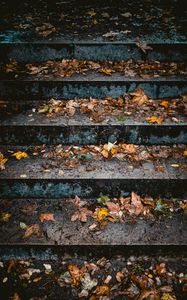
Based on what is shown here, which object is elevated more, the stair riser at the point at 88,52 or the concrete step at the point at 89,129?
the stair riser at the point at 88,52

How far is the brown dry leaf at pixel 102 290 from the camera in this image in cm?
296

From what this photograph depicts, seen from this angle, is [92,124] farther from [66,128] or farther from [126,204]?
[126,204]

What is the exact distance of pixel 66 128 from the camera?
12.5 feet

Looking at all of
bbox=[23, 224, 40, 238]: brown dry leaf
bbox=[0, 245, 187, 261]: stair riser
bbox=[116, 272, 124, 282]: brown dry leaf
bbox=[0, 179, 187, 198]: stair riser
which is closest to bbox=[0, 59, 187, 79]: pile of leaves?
bbox=[0, 179, 187, 198]: stair riser

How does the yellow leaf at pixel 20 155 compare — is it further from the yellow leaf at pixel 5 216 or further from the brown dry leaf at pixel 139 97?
the brown dry leaf at pixel 139 97

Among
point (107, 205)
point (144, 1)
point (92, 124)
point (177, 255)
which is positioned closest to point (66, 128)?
point (92, 124)

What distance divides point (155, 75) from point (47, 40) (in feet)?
5.67

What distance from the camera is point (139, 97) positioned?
4.23 meters

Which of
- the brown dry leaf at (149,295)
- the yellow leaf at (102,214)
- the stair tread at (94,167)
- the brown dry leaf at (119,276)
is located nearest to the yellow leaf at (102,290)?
the brown dry leaf at (119,276)

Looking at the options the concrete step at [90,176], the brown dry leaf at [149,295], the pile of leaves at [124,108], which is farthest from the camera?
the pile of leaves at [124,108]

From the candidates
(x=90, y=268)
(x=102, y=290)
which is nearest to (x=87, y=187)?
(x=90, y=268)

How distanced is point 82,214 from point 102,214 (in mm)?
226

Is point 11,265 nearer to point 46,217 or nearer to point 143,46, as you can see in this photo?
point 46,217

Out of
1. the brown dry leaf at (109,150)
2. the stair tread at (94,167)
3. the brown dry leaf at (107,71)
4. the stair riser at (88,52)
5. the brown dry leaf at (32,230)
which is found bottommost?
the brown dry leaf at (32,230)
